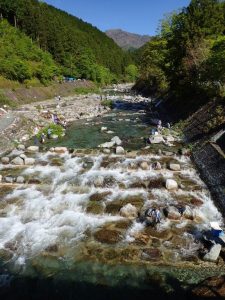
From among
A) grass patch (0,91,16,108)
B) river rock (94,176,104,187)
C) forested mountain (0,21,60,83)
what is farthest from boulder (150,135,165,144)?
forested mountain (0,21,60,83)

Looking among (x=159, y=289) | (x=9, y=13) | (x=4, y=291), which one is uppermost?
(x=9, y=13)

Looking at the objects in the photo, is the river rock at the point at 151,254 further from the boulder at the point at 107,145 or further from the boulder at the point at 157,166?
the boulder at the point at 107,145

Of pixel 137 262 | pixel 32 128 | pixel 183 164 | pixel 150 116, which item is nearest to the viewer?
pixel 137 262

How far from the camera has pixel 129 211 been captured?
14516 mm

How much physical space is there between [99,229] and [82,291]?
3.57 meters

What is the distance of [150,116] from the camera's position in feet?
138

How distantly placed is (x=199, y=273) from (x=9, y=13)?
90.8 meters

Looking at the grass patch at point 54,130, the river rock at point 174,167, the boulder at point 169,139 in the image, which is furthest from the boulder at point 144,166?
the grass patch at point 54,130

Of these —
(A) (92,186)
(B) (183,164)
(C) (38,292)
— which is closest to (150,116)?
(B) (183,164)

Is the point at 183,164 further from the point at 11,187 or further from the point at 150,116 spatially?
the point at 150,116

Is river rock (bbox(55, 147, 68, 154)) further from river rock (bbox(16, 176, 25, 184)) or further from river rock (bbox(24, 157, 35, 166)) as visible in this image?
A: river rock (bbox(16, 176, 25, 184))

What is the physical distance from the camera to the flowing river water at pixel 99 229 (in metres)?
10.5

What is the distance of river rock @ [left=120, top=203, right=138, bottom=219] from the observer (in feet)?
47.2

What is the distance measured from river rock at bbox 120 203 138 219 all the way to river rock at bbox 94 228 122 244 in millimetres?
1350
